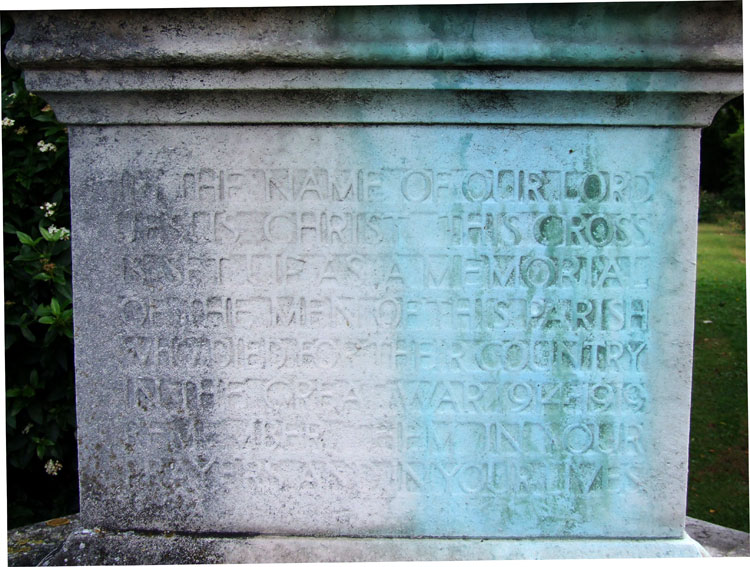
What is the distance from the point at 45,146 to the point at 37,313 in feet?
2.42

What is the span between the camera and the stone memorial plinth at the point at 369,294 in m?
1.88

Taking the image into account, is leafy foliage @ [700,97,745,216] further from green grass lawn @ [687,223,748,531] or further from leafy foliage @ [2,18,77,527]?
leafy foliage @ [2,18,77,527]

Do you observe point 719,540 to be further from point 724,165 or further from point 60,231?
point 724,165

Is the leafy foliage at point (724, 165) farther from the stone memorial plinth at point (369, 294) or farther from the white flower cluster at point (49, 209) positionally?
the white flower cluster at point (49, 209)

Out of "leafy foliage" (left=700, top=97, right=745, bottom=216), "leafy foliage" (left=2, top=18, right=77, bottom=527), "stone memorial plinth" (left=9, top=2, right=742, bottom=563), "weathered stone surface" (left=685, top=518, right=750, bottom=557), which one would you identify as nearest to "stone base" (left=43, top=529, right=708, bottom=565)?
"stone memorial plinth" (left=9, top=2, right=742, bottom=563)

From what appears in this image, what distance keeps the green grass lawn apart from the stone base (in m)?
1.80

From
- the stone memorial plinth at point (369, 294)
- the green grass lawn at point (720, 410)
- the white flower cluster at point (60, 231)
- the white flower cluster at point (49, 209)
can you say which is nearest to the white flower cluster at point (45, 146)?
the white flower cluster at point (49, 209)

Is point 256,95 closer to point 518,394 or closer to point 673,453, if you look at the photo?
point 518,394

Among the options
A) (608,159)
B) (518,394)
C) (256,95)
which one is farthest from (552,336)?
(256,95)

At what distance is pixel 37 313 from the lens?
8.46 ft

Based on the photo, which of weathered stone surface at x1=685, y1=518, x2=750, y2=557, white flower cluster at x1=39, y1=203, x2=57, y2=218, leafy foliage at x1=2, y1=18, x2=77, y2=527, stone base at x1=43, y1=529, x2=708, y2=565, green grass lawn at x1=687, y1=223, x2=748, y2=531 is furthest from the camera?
green grass lawn at x1=687, y1=223, x2=748, y2=531

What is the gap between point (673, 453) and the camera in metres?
2.01

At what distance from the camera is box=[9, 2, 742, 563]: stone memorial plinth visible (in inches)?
74.1

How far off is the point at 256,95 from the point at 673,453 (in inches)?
64.9
